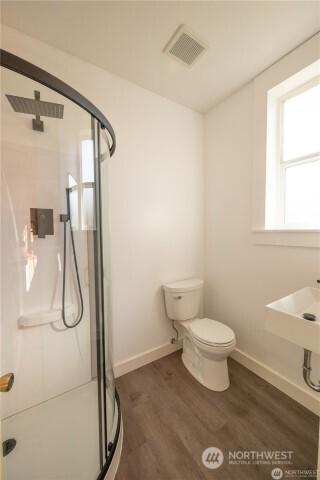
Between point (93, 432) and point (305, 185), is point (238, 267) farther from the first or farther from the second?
point (93, 432)

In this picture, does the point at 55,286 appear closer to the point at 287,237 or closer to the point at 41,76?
the point at 41,76

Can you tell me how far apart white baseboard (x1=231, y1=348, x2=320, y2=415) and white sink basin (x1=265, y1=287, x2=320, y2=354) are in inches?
26.1

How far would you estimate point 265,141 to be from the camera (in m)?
1.54

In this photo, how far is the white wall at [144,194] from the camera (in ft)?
5.07

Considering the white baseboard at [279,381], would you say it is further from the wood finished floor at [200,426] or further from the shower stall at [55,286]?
the shower stall at [55,286]

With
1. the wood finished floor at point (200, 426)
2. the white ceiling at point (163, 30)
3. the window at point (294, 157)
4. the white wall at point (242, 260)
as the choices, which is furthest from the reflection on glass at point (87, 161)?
the wood finished floor at point (200, 426)

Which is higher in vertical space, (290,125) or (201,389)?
(290,125)

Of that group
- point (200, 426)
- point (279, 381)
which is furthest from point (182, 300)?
point (279, 381)

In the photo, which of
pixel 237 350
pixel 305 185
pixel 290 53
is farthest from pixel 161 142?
pixel 237 350

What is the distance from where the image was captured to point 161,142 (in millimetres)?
1809

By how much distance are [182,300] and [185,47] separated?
194 cm

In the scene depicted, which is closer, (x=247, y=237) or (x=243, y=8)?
(x=243, y=8)

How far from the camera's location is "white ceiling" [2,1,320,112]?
1104 millimetres

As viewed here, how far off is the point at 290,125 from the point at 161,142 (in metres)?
1.08
